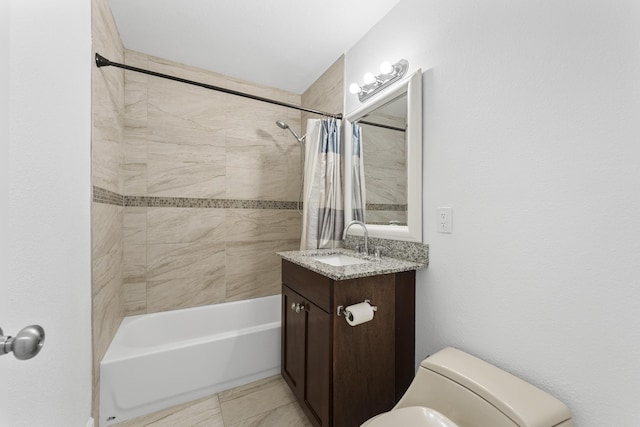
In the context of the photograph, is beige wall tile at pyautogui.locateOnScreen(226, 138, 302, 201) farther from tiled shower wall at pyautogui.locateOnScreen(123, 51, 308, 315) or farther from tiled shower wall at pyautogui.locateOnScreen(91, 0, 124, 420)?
tiled shower wall at pyautogui.locateOnScreen(91, 0, 124, 420)

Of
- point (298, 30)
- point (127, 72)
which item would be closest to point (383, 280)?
point (298, 30)

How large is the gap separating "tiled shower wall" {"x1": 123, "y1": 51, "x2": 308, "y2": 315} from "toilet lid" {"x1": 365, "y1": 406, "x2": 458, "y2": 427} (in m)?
1.84

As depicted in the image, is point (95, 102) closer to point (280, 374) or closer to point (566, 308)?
point (280, 374)

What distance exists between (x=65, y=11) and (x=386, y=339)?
1.87 metres

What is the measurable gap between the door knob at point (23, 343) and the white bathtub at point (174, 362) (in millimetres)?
1319

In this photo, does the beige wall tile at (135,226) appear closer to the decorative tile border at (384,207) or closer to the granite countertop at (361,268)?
the granite countertop at (361,268)

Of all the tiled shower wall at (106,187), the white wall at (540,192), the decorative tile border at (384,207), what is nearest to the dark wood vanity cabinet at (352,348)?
the white wall at (540,192)

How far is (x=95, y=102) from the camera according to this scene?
137 cm

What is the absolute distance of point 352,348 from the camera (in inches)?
48.1

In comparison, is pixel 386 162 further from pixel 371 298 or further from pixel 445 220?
pixel 371 298

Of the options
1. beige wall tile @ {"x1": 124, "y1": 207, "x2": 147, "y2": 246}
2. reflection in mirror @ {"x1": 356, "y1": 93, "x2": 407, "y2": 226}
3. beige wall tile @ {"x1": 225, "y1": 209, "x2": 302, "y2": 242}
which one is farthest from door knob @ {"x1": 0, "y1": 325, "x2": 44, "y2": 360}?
beige wall tile @ {"x1": 225, "y1": 209, "x2": 302, "y2": 242}

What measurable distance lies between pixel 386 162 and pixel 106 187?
1737 millimetres

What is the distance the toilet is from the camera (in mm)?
788

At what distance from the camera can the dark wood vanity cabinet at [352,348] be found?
1.20 meters
